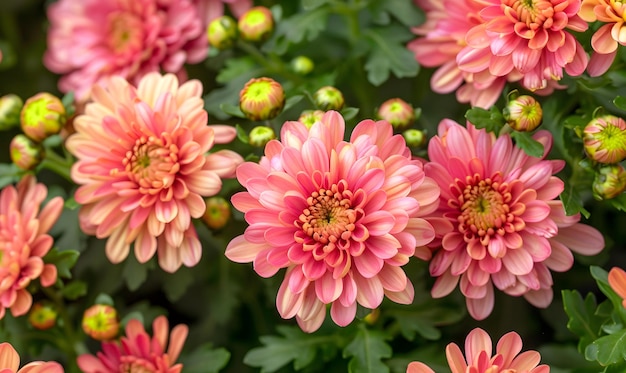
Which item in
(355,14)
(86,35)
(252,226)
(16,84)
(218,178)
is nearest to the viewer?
(252,226)

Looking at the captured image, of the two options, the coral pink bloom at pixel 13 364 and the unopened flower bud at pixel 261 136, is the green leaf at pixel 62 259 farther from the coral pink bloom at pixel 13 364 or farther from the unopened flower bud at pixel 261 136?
the unopened flower bud at pixel 261 136

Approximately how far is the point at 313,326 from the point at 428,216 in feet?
0.81

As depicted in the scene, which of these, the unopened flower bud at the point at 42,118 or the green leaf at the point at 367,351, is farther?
the unopened flower bud at the point at 42,118

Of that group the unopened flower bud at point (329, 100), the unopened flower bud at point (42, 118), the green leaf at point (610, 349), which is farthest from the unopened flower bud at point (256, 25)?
the green leaf at point (610, 349)

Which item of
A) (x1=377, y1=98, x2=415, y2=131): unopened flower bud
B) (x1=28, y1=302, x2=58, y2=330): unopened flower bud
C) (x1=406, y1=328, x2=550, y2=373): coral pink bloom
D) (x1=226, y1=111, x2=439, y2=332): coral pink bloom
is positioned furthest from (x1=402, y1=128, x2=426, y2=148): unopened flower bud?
(x1=28, y1=302, x2=58, y2=330): unopened flower bud

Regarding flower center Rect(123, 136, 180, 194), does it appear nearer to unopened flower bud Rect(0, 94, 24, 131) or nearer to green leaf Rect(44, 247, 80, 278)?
green leaf Rect(44, 247, 80, 278)

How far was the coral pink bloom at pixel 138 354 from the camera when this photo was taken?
128 cm

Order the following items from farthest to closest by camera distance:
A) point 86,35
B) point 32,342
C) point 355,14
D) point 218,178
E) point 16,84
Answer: point 16,84
point 86,35
point 355,14
point 32,342
point 218,178

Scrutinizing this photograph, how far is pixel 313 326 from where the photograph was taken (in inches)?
45.2

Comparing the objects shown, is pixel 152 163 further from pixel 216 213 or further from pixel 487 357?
pixel 487 357

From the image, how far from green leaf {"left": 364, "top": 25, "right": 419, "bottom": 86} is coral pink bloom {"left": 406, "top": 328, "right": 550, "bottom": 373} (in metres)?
0.54

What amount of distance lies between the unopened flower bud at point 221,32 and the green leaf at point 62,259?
0.48 meters

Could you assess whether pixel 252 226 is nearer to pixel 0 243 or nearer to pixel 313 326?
pixel 313 326

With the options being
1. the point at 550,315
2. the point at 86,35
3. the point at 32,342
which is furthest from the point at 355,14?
the point at 32,342
